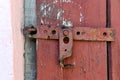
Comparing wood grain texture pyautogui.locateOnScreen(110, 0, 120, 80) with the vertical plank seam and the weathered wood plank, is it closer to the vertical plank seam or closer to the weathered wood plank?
the vertical plank seam

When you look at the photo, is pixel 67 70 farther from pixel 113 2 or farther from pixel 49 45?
pixel 113 2

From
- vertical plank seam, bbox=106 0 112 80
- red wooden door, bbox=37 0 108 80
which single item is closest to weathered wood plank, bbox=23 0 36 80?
red wooden door, bbox=37 0 108 80

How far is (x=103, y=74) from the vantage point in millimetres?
1044

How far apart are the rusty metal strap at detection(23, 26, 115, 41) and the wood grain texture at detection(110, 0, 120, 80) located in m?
0.02

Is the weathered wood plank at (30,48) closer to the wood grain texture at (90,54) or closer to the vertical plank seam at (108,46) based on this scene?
the wood grain texture at (90,54)

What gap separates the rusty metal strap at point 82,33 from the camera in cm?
103

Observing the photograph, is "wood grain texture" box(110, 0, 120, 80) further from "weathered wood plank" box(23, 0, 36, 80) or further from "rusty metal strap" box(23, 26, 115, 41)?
"weathered wood plank" box(23, 0, 36, 80)

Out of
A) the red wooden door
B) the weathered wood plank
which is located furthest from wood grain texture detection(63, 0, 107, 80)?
the weathered wood plank

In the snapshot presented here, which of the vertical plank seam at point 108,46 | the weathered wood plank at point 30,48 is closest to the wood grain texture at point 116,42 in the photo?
the vertical plank seam at point 108,46

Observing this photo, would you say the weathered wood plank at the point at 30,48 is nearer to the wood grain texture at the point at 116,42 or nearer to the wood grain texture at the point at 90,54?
the wood grain texture at the point at 90,54

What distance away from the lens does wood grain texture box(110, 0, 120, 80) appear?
1047 mm

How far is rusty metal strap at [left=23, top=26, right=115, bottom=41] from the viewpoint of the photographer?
3.36 feet

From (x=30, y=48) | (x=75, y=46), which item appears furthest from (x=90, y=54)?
(x=30, y=48)

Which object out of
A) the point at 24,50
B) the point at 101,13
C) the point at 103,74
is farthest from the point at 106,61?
the point at 24,50
